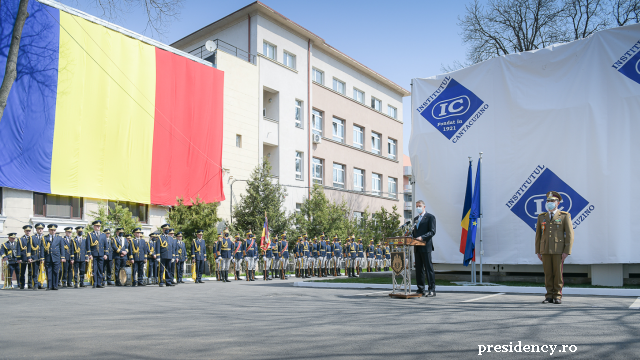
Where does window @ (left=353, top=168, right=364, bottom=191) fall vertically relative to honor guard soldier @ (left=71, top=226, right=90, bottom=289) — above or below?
above

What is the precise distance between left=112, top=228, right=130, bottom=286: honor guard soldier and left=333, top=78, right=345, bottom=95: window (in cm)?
2251

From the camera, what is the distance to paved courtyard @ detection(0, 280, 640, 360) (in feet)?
15.5

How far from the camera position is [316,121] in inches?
1352

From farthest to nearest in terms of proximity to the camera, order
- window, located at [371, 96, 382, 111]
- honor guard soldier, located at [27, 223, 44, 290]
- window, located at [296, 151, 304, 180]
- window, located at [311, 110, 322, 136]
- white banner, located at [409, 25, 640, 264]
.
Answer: window, located at [371, 96, 382, 111]
window, located at [311, 110, 322, 136]
window, located at [296, 151, 304, 180]
honor guard soldier, located at [27, 223, 44, 290]
white banner, located at [409, 25, 640, 264]

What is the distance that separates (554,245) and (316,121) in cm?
2640

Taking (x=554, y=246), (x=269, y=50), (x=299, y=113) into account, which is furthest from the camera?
(x=299, y=113)

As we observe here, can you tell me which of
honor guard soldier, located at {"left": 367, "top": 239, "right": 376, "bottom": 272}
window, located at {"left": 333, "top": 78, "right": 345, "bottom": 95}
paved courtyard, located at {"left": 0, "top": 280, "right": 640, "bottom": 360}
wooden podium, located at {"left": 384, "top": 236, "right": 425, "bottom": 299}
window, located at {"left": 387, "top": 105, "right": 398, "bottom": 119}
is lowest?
honor guard soldier, located at {"left": 367, "top": 239, "right": 376, "bottom": 272}

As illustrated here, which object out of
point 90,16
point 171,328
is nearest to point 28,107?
point 90,16

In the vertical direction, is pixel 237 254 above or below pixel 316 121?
below

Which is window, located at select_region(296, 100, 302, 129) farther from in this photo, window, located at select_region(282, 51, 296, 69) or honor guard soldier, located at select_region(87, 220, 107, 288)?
honor guard soldier, located at select_region(87, 220, 107, 288)

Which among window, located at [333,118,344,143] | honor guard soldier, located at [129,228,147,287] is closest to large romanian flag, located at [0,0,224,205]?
honor guard soldier, located at [129,228,147,287]

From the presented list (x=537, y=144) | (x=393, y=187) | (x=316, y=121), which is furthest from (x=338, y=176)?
(x=537, y=144)

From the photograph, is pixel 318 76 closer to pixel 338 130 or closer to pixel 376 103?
pixel 338 130

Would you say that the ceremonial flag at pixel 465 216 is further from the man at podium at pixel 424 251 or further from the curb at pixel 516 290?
the man at podium at pixel 424 251
